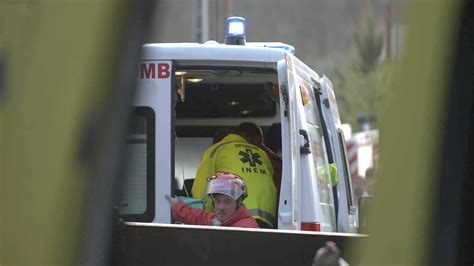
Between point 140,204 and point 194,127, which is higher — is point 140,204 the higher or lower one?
the lower one

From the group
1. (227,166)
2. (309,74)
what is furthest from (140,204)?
(309,74)

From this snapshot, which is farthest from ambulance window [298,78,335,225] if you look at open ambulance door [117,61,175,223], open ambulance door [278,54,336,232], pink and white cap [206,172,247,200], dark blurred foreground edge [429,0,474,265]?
dark blurred foreground edge [429,0,474,265]

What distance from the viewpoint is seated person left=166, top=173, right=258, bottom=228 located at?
530 cm

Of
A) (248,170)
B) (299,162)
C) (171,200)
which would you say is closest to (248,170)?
(248,170)

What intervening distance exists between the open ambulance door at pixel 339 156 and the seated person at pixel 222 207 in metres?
1.16

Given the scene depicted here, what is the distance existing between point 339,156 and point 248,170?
1.19 metres

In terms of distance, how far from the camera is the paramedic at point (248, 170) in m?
5.71

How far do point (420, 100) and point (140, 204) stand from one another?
361 centimetres

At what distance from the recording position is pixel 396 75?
1712mm

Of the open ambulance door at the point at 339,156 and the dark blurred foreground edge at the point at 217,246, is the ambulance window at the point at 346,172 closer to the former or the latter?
the open ambulance door at the point at 339,156

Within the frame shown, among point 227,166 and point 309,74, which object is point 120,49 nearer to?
point 227,166

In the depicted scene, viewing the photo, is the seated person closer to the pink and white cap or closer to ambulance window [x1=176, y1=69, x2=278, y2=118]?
the pink and white cap

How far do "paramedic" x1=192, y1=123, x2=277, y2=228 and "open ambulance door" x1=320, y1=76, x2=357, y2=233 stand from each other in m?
0.71

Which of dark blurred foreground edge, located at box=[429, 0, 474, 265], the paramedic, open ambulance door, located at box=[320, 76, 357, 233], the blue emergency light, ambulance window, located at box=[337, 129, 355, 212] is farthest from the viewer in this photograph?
ambulance window, located at box=[337, 129, 355, 212]
